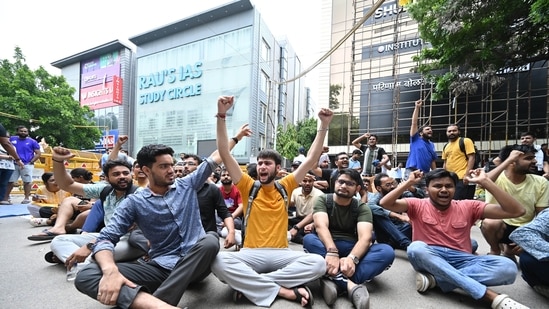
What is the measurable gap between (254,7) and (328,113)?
21.9 meters

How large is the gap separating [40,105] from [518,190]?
26220mm

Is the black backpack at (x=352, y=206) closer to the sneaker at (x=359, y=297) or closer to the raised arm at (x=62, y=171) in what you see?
the sneaker at (x=359, y=297)

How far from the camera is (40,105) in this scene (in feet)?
64.6

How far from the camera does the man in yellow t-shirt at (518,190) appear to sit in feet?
10.0

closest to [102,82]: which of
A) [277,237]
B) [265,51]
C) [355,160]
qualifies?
[265,51]

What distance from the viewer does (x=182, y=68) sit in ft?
80.6

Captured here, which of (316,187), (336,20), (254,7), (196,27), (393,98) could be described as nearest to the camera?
(316,187)

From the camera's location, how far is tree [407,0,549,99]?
306 inches

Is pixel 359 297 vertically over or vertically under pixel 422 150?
under

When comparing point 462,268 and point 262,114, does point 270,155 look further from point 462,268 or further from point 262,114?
point 262,114

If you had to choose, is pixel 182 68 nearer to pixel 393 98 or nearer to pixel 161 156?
pixel 393 98

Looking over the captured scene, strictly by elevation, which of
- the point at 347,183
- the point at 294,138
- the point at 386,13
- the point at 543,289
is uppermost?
the point at 386,13

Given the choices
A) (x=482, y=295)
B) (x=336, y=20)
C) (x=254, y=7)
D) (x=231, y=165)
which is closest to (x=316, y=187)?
(x=231, y=165)

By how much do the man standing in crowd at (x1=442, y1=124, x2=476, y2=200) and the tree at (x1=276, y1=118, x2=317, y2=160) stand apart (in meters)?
16.4
